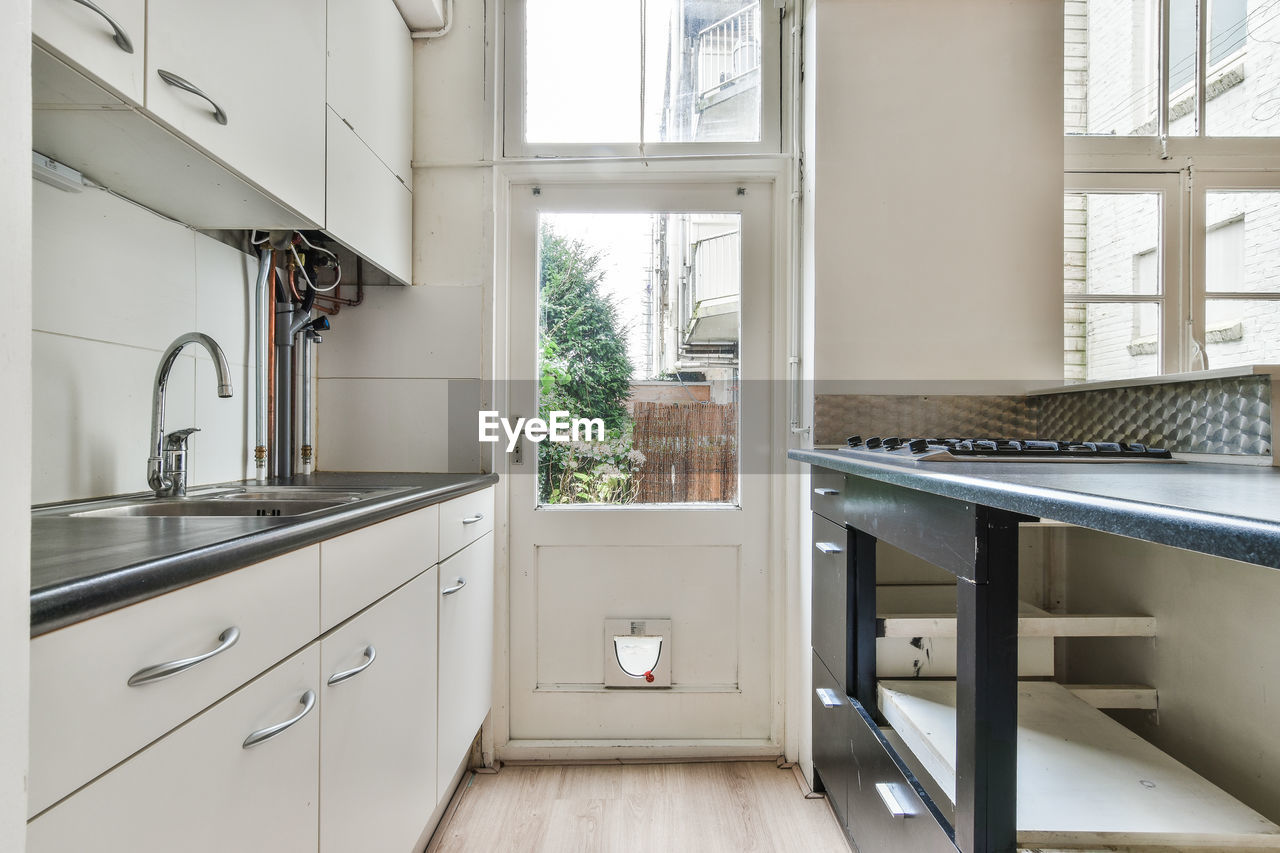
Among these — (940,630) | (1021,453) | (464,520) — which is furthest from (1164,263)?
(464,520)

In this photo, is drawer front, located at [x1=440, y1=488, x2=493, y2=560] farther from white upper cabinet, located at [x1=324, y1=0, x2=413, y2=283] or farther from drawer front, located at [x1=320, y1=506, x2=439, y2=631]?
white upper cabinet, located at [x1=324, y1=0, x2=413, y2=283]

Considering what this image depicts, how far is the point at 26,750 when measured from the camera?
0.39 meters

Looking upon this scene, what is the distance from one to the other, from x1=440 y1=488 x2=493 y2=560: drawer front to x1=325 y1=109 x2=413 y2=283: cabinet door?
0.73 meters

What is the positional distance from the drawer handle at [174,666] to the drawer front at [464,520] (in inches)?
29.4

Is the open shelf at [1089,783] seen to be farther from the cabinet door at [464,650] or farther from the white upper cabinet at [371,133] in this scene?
the white upper cabinet at [371,133]

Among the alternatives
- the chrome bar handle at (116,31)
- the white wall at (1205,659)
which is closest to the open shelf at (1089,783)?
the white wall at (1205,659)

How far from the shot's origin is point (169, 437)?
49.4 inches

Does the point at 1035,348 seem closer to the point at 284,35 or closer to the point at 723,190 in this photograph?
the point at 723,190

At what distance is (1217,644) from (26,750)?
1.67 meters

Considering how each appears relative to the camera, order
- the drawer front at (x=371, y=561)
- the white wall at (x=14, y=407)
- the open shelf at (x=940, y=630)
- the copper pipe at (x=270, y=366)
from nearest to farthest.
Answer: the white wall at (x=14, y=407), the drawer front at (x=371, y=561), the open shelf at (x=940, y=630), the copper pipe at (x=270, y=366)

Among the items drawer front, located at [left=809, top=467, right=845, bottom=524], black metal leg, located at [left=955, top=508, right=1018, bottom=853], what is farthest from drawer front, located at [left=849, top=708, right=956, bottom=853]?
drawer front, located at [left=809, top=467, right=845, bottom=524]

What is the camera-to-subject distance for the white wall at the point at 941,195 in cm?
178

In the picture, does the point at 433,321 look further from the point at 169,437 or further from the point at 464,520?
the point at 169,437

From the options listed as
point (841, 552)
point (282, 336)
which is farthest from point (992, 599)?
point (282, 336)
